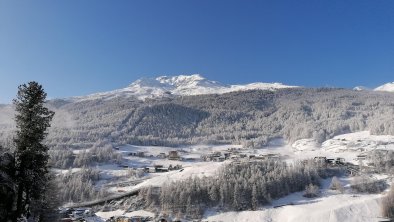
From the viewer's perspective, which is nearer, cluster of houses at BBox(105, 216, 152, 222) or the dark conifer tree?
the dark conifer tree

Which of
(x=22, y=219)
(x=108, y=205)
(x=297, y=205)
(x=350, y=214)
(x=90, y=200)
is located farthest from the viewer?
(x=90, y=200)

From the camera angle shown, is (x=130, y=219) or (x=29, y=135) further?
(x=130, y=219)

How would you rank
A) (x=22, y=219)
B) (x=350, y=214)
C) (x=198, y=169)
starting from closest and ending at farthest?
(x=22, y=219) → (x=350, y=214) → (x=198, y=169)

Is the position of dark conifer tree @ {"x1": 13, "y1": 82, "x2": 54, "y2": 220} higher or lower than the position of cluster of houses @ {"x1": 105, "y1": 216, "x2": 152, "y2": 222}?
higher

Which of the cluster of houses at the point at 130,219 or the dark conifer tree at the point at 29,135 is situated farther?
the cluster of houses at the point at 130,219

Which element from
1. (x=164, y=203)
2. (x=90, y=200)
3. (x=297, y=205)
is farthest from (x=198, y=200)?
(x=90, y=200)

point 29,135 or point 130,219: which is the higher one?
point 29,135

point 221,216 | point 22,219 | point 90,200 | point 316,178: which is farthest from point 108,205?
point 22,219

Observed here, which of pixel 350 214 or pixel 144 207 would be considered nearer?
pixel 350 214

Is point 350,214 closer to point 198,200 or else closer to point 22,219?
point 198,200

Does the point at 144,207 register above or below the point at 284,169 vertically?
below

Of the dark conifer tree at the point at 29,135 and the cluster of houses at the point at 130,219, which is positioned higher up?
the dark conifer tree at the point at 29,135
